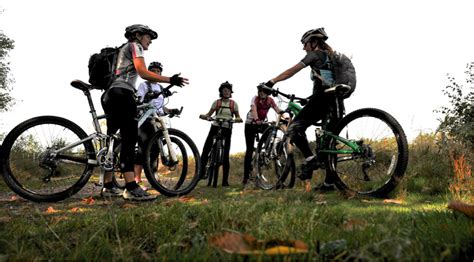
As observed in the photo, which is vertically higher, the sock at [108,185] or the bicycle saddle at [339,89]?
the bicycle saddle at [339,89]

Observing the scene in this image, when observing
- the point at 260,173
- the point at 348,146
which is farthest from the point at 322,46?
the point at 260,173

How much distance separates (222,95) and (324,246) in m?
7.40

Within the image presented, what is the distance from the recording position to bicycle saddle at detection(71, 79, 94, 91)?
5.18m

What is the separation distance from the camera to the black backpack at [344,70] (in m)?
5.20

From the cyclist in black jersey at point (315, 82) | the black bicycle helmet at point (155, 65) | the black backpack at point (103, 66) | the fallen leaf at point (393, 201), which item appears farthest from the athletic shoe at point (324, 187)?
the black bicycle helmet at point (155, 65)

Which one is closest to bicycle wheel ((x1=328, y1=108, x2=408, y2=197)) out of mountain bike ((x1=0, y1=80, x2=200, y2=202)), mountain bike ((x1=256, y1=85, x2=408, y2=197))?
mountain bike ((x1=256, y1=85, x2=408, y2=197))

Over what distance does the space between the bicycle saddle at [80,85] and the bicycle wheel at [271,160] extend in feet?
10.4

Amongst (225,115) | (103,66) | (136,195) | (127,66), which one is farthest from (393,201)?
(225,115)

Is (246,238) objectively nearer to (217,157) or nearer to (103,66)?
(103,66)

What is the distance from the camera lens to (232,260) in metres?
1.45

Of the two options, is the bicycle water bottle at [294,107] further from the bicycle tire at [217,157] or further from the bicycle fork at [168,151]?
the bicycle tire at [217,157]

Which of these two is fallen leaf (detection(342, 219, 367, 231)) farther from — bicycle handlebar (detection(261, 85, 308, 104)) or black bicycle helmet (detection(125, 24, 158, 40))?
black bicycle helmet (detection(125, 24, 158, 40))

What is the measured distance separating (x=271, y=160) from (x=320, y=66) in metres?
2.23

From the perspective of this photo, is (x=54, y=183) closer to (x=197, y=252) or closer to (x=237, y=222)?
(x=237, y=222)
